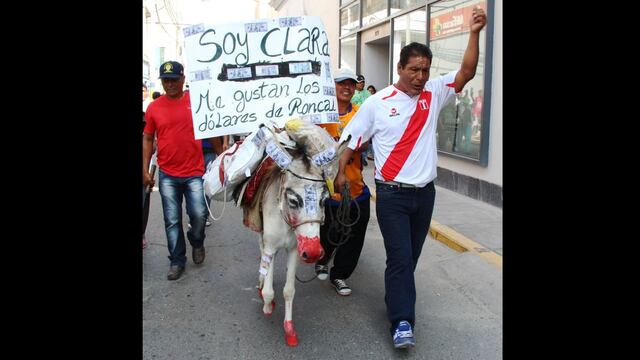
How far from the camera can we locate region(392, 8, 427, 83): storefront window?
988 cm

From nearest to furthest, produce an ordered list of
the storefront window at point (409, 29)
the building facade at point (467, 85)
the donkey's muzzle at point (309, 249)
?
the donkey's muzzle at point (309, 249) → the building facade at point (467, 85) → the storefront window at point (409, 29)

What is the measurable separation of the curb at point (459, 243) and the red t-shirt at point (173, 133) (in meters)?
3.08

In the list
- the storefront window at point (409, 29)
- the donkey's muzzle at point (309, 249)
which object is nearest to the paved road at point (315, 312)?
the donkey's muzzle at point (309, 249)

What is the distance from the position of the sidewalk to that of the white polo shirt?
2303mm

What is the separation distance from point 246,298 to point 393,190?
5.76ft

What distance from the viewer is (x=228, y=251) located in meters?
5.68

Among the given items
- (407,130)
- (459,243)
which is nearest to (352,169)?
(407,130)

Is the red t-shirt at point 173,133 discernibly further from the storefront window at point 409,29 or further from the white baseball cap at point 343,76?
the storefront window at point 409,29

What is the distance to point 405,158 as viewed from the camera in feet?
11.0

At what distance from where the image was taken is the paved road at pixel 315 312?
3.44m
